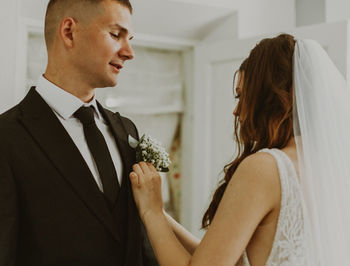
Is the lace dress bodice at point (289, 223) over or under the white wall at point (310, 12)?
under

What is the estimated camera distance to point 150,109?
11.4 feet

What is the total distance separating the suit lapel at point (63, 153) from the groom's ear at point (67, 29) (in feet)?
0.71

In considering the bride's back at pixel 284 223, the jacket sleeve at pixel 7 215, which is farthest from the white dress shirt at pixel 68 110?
the bride's back at pixel 284 223

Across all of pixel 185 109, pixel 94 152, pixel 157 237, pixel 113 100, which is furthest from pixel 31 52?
pixel 157 237

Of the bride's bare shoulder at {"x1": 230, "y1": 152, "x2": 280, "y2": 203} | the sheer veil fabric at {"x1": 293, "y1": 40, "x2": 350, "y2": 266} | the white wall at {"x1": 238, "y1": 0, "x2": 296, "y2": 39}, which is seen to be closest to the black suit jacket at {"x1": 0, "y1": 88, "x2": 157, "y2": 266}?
the bride's bare shoulder at {"x1": 230, "y1": 152, "x2": 280, "y2": 203}

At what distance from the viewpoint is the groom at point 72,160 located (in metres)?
1.40

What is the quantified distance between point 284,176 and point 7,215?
83 cm

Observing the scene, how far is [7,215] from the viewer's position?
1.34 meters

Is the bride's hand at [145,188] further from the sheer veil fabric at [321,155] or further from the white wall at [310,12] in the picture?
the white wall at [310,12]

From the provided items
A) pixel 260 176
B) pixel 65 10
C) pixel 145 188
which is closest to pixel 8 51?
pixel 65 10

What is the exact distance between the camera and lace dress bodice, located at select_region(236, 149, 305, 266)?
138cm

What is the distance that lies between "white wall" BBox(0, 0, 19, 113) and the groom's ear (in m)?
0.90

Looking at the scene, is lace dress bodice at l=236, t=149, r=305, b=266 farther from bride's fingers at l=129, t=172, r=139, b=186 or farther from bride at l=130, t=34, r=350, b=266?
bride's fingers at l=129, t=172, r=139, b=186

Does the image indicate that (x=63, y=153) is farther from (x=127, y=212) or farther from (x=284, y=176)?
(x=284, y=176)
